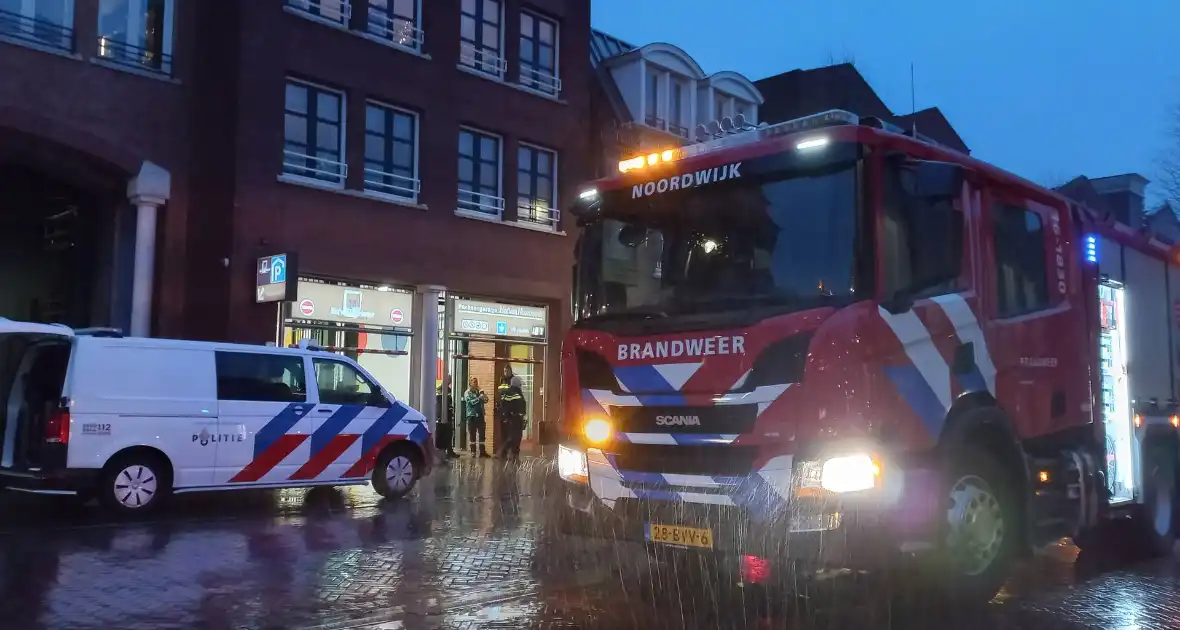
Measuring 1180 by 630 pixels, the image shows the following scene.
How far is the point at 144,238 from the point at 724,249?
1379 cm

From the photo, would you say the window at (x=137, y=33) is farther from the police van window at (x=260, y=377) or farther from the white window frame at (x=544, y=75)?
the police van window at (x=260, y=377)

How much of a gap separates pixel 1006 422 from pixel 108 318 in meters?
16.0

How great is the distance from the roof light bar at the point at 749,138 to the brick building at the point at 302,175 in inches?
445

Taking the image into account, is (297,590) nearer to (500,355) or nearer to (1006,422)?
(1006,422)

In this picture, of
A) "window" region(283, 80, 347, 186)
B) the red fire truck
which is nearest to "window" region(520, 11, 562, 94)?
"window" region(283, 80, 347, 186)

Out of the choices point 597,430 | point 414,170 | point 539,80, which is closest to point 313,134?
point 414,170

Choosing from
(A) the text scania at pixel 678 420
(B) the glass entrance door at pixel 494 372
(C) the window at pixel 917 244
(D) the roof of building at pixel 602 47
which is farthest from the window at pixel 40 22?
(C) the window at pixel 917 244

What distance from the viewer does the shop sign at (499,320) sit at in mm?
21250

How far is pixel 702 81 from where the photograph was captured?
26.9 meters

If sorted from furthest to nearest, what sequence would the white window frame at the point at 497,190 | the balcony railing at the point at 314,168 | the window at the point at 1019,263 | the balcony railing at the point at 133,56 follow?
1. the white window frame at the point at 497,190
2. the balcony railing at the point at 314,168
3. the balcony railing at the point at 133,56
4. the window at the point at 1019,263

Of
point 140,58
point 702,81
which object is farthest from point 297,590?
point 702,81

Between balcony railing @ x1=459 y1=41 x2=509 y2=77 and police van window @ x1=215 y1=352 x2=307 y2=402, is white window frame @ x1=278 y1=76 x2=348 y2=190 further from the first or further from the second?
police van window @ x1=215 y1=352 x2=307 y2=402

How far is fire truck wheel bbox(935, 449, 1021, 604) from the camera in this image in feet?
20.7

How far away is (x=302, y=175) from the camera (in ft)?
61.9
